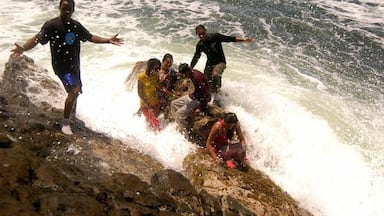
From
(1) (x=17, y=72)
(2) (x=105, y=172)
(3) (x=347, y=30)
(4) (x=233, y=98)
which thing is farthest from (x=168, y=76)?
(3) (x=347, y=30)

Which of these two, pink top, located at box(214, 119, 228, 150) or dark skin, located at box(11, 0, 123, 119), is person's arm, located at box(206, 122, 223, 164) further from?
dark skin, located at box(11, 0, 123, 119)

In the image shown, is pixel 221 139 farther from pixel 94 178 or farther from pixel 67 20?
pixel 67 20

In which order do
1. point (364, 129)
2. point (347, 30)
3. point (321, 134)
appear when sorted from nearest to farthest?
point (321, 134), point (364, 129), point (347, 30)

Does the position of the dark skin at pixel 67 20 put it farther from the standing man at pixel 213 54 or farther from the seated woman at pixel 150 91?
the standing man at pixel 213 54

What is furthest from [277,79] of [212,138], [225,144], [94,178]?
[94,178]

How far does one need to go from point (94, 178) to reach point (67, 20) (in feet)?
7.94

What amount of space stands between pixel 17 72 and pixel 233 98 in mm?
5043

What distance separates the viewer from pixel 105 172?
4.90m

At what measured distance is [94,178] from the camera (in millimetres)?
4559

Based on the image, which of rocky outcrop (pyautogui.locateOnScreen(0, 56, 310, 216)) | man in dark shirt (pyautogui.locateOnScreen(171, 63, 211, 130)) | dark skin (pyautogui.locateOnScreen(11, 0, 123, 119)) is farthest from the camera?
man in dark shirt (pyautogui.locateOnScreen(171, 63, 211, 130))

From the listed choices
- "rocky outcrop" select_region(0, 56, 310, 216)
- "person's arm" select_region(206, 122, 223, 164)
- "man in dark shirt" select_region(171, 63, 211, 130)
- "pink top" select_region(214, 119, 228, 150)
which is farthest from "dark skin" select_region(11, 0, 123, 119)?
"pink top" select_region(214, 119, 228, 150)

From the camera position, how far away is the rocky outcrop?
3.78 metres

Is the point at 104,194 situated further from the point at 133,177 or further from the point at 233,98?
the point at 233,98

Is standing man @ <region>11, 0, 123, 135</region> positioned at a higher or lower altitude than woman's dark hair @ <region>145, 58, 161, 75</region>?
higher
